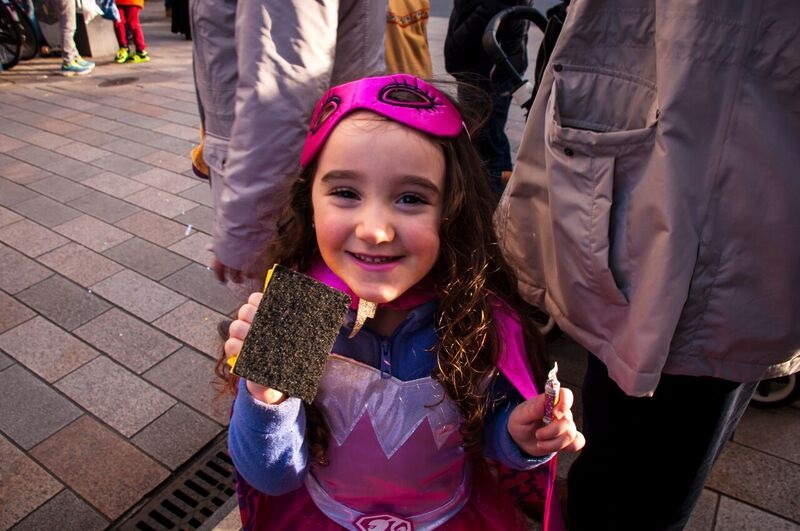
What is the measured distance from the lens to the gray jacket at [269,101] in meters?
1.62

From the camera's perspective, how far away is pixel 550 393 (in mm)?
1165

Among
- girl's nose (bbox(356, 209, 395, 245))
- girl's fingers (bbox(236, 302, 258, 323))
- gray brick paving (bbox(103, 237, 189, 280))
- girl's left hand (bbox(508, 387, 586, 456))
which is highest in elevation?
girl's nose (bbox(356, 209, 395, 245))

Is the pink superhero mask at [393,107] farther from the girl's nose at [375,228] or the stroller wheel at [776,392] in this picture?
the stroller wheel at [776,392]

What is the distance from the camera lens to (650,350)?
126 cm

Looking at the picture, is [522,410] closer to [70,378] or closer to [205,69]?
[205,69]

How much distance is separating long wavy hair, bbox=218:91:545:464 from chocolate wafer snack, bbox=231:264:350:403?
32cm

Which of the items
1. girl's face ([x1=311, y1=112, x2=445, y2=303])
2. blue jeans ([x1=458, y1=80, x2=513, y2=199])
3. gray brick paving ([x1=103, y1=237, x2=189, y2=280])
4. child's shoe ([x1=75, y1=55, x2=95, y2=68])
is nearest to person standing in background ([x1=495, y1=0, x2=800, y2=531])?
girl's face ([x1=311, y1=112, x2=445, y2=303])

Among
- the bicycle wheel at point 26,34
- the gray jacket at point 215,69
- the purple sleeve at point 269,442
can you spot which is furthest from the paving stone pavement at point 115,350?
the bicycle wheel at point 26,34

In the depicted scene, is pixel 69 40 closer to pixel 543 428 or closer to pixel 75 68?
pixel 75 68

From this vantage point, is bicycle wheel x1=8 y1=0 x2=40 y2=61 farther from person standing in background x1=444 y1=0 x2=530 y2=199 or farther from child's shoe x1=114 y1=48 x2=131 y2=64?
person standing in background x1=444 y1=0 x2=530 y2=199

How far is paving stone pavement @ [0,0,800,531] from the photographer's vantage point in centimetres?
234

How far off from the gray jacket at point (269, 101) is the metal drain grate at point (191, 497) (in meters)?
1.06

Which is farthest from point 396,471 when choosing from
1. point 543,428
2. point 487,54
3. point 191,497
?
point 487,54

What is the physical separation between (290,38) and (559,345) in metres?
2.15
